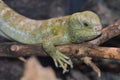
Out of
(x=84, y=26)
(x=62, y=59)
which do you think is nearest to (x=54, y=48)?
(x=62, y=59)

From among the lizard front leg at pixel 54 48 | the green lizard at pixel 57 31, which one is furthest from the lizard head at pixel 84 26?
the lizard front leg at pixel 54 48

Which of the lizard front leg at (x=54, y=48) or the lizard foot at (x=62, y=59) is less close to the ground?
the lizard front leg at (x=54, y=48)

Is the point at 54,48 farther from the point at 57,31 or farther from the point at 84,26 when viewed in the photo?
the point at 84,26

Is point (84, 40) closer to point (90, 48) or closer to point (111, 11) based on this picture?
point (90, 48)

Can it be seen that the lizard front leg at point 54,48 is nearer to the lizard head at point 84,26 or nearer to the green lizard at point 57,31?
the green lizard at point 57,31

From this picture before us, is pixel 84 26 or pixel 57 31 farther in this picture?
pixel 57 31

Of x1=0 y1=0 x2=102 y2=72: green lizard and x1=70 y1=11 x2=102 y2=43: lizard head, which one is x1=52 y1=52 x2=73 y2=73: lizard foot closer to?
x1=0 y1=0 x2=102 y2=72: green lizard

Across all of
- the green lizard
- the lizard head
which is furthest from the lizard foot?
the lizard head
